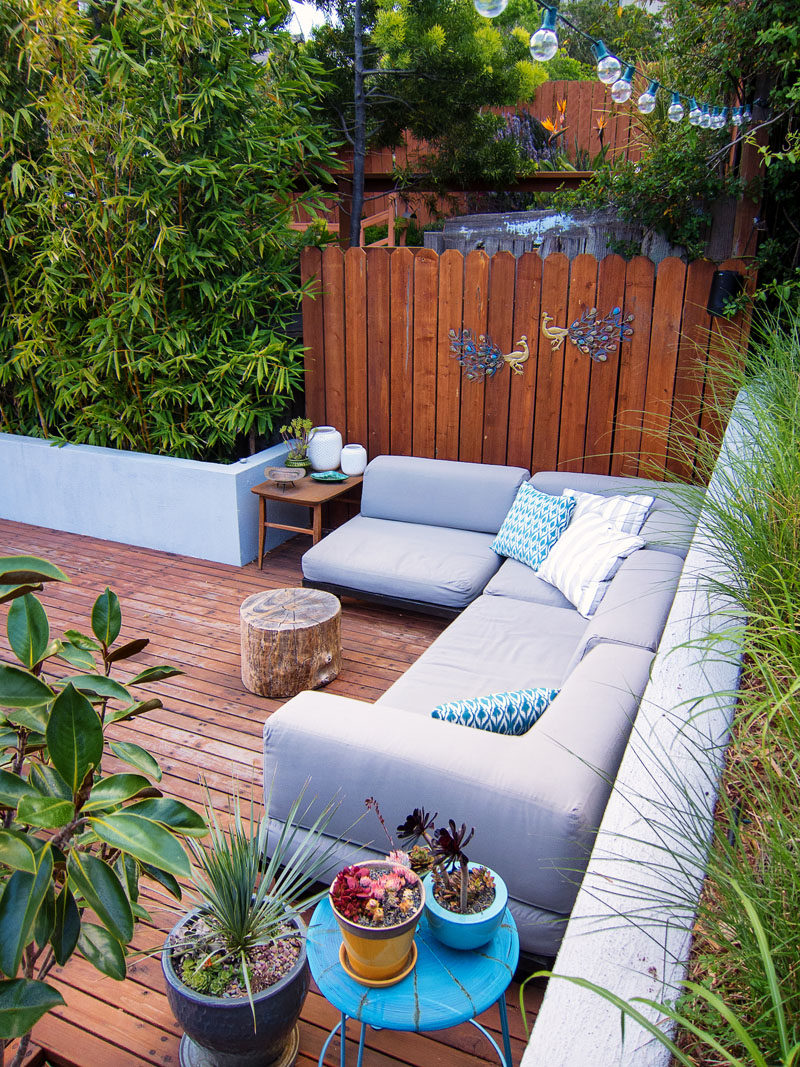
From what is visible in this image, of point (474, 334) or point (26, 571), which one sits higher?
point (474, 334)

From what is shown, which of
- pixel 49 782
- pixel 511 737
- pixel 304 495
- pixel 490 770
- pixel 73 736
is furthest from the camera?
pixel 304 495

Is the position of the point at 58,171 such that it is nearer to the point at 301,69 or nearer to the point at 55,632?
the point at 301,69

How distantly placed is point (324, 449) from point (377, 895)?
367 centimetres

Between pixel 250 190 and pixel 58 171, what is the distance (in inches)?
41.3

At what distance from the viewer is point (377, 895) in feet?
5.19

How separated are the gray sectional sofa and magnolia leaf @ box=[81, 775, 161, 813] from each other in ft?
2.61

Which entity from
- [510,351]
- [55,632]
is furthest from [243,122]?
[55,632]

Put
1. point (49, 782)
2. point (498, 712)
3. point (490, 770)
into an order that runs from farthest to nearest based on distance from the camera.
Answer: point (498, 712) → point (490, 770) → point (49, 782)

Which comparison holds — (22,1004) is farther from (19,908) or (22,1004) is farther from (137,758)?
(137,758)

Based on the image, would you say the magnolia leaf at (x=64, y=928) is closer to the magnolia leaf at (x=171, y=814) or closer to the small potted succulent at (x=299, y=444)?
the magnolia leaf at (x=171, y=814)

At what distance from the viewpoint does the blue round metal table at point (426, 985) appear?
5.11 feet

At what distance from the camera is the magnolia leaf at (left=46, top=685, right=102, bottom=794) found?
123 cm

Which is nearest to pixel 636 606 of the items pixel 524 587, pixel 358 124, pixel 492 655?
pixel 492 655

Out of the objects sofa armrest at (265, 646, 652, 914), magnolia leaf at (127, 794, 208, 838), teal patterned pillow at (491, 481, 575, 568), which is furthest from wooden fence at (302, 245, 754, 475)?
magnolia leaf at (127, 794, 208, 838)
